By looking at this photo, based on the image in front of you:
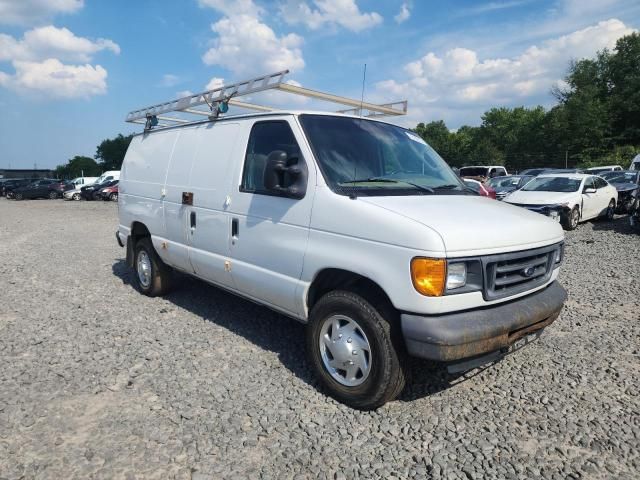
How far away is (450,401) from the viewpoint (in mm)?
3516

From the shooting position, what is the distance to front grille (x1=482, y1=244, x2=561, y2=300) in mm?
3061

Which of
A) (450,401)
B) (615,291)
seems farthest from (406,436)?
(615,291)

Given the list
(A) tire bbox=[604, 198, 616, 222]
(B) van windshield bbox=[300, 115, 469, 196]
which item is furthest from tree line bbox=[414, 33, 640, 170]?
(B) van windshield bbox=[300, 115, 469, 196]

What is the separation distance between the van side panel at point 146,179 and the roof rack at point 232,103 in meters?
0.28

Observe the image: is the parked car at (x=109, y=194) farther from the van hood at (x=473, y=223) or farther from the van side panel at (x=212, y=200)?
the van hood at (x=473, y=223)

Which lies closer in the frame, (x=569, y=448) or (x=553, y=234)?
(x=569, y=448)

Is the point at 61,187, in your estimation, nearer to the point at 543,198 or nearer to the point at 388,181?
the point at 543,198

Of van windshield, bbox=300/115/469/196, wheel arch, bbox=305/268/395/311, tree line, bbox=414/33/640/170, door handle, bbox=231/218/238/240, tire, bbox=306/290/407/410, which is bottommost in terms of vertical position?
tire, bbox=306/290/407/410

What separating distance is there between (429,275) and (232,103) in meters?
3.15

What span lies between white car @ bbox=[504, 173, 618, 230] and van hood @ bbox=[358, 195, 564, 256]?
9793 mm

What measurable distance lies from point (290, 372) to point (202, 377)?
2.41 ft

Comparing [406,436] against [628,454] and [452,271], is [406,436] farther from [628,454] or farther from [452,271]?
[628,454]

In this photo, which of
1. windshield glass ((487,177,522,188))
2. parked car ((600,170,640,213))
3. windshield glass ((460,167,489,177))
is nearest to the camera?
parked car ((600,170,640,213))

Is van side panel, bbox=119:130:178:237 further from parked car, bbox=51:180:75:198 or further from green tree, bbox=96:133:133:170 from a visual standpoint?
green tree, bbox=96:133:133:170
